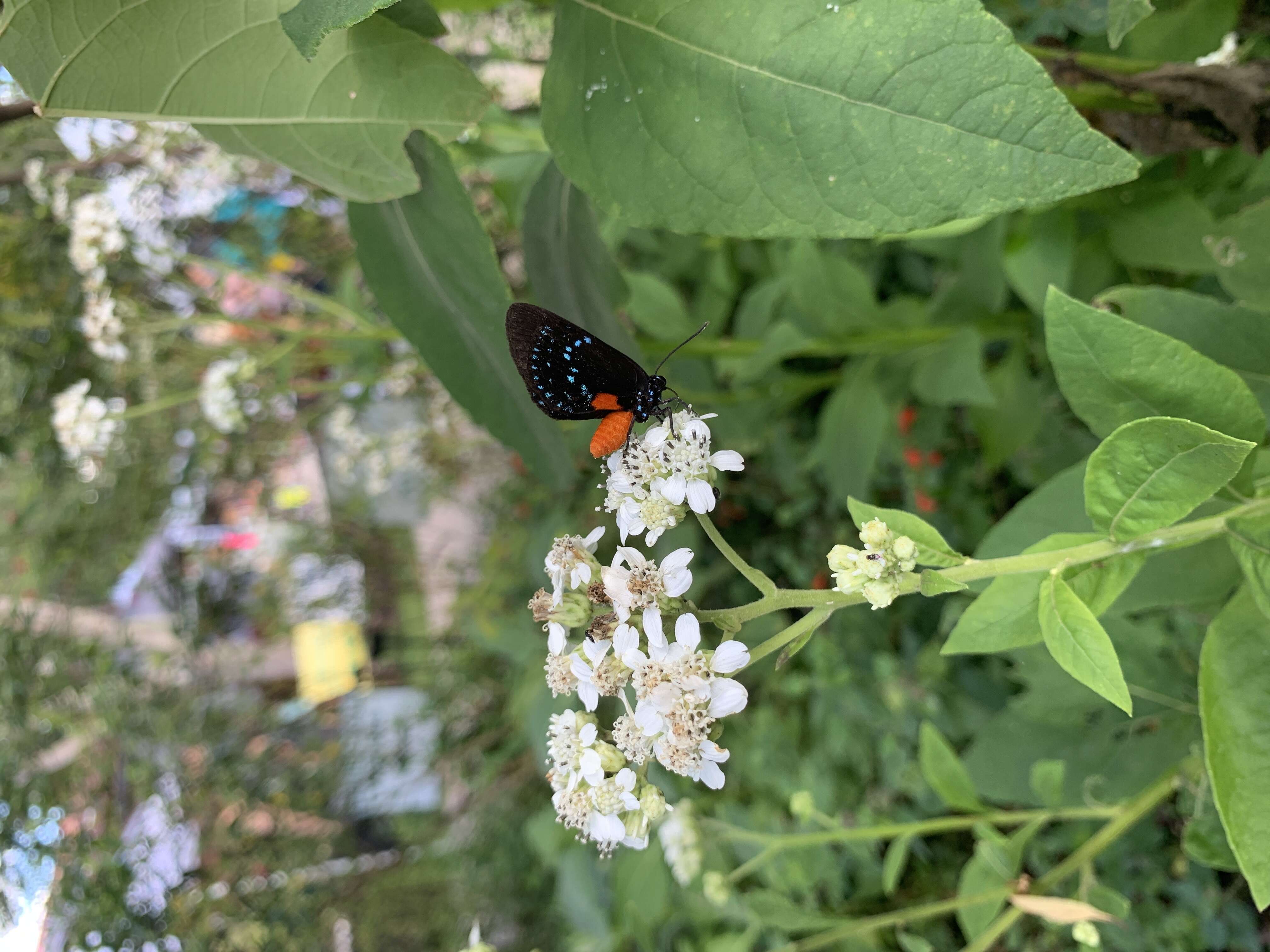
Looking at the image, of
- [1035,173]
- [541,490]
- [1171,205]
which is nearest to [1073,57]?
[1171,205]

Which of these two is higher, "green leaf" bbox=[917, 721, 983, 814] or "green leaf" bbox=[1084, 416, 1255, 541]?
"green leaf" bbox=[1084, 416, 1255, 541]

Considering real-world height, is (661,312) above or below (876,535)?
below

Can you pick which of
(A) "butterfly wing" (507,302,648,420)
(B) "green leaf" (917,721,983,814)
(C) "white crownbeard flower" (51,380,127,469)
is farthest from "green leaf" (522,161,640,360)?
(C) "white crownbeard flower" (51,380,127,469)

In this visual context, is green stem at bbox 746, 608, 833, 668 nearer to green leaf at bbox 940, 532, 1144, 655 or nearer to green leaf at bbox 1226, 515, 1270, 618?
green leaf at bbox 940, 532, 1144, 655

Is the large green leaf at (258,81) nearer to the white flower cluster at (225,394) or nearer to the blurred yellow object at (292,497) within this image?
the white flower cluster at (225,394)

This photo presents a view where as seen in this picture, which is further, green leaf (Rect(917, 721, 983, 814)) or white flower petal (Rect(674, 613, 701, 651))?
green leaf (Rect(917, 721, 983, 814))

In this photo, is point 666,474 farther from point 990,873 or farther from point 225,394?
point 225,394

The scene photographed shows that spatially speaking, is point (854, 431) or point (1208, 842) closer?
point (1208, 842)

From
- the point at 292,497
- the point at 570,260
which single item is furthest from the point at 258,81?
the point at 292,497
